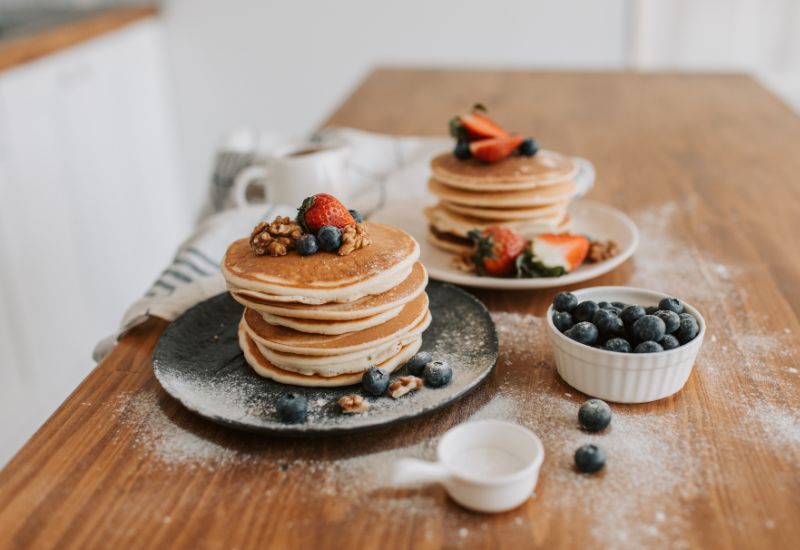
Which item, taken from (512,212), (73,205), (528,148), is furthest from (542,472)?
(73,205)

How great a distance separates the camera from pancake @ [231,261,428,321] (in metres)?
1.00

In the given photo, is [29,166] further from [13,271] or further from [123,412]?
[123,412]

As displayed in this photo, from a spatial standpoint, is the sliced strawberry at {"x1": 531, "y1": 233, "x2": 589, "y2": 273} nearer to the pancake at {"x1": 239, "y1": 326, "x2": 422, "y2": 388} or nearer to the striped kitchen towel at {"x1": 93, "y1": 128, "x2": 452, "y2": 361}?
the pancake at {"x1": 239, "y1": 326, "x2": 422, "y2": 388}

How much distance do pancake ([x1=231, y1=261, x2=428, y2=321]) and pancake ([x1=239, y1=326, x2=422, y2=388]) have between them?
0.06 meters

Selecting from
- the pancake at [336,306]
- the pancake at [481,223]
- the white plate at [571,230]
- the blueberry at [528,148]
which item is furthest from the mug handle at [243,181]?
the pancake at [336,306]

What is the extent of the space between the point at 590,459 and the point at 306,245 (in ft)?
1.41

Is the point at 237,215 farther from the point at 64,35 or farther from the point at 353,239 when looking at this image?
the point at 64,35

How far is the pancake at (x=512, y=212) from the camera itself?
4.55 ft

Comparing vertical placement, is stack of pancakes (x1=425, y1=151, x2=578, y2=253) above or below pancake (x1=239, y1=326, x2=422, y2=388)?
above

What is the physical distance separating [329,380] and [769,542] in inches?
20.2

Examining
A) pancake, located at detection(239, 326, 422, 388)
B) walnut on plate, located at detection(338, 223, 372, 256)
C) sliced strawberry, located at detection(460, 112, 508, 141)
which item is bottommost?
pancake, located at detection(239, 326, 422, 388)

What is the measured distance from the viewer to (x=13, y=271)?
266cm

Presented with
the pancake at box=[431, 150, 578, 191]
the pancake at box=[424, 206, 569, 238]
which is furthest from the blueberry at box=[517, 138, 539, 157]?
the pancake at box=[424, 206, 569, 238]

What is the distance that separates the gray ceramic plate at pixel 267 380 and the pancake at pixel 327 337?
0.17 ft
